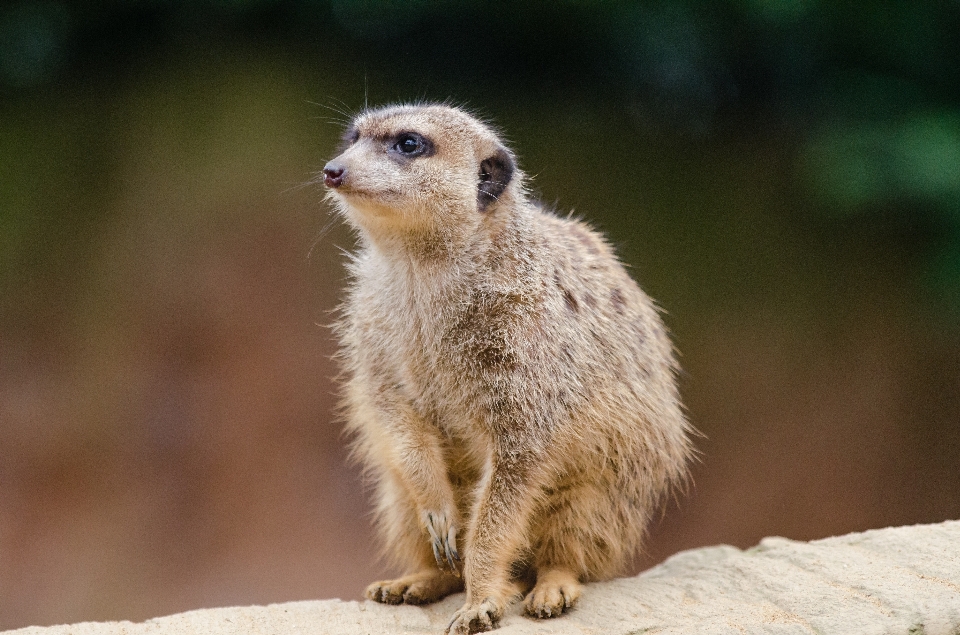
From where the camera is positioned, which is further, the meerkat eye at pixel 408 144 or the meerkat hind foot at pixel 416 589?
the meerkat hind foot at pixel 416 589

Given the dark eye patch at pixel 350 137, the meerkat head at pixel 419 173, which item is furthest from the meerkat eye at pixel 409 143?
the dark eye patch at pixel 350 137

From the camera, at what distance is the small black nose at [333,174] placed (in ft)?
8.09

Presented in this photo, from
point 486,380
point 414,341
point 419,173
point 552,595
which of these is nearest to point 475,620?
point 552,595

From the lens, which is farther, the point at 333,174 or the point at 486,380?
the point at 486,380

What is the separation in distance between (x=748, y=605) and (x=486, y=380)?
A: 2.94 feet

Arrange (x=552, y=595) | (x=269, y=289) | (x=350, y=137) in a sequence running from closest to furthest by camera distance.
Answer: (x=552, y=595) → (x=350, y=137) → (x=269, y=289)

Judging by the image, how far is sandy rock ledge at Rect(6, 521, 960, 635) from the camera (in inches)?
88.3

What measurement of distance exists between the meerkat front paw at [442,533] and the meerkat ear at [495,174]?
0.90 m

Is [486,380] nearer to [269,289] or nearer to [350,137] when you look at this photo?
[350,137]

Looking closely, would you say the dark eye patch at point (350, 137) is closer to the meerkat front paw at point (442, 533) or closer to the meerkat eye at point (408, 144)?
the meerkat eye at point (408, 144)

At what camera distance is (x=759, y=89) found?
202 inches

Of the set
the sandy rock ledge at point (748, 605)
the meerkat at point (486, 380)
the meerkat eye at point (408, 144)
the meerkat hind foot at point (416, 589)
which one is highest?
the meerkat eye at point (408, 144)

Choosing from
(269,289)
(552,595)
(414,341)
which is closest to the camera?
(552,595)

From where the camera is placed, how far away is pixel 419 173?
8.60ft
